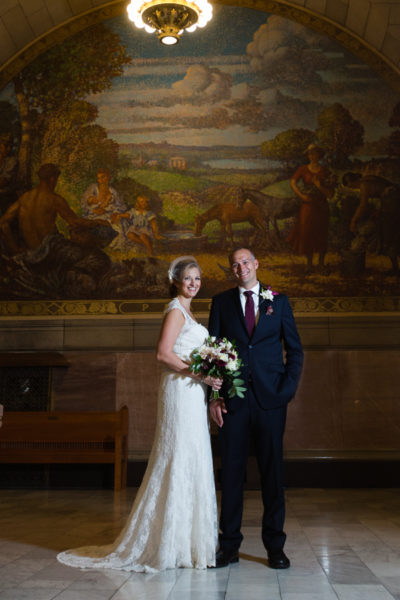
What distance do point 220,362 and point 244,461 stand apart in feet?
2.54

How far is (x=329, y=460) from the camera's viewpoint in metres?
9.41

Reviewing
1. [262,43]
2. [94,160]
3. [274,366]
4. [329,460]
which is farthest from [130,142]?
[274,366]

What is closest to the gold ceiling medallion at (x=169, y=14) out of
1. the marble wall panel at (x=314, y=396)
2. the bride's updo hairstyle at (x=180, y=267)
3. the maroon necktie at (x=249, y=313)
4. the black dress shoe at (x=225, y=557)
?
the marble wall panel at (x=314, y=396)

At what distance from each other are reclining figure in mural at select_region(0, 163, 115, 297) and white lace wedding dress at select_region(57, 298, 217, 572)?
6.02m

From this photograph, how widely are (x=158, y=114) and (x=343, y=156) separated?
3278mm

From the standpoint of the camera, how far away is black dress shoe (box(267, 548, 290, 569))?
4.21m

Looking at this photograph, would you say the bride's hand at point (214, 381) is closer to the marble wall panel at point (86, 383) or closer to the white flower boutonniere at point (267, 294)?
the white flower boutonniere at point (267, 294)

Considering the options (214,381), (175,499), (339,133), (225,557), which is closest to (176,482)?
(175,499)

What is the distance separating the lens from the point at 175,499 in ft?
14.0

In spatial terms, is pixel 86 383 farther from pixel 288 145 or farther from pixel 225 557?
pixel 225 557

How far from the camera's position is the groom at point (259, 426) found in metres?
4.32

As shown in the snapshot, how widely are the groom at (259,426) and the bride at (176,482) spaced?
0.13 meters

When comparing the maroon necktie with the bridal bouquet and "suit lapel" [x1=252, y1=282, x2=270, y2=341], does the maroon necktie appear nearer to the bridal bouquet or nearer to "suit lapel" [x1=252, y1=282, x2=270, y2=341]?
"suit lapel" [x1=252, y1=282, x2=270, y2=341]

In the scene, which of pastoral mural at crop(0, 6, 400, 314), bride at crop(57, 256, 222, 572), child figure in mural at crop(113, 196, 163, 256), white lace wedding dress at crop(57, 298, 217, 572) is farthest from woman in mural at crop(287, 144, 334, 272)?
white lace wedding dress at crop(57, 298, 217, 572)
